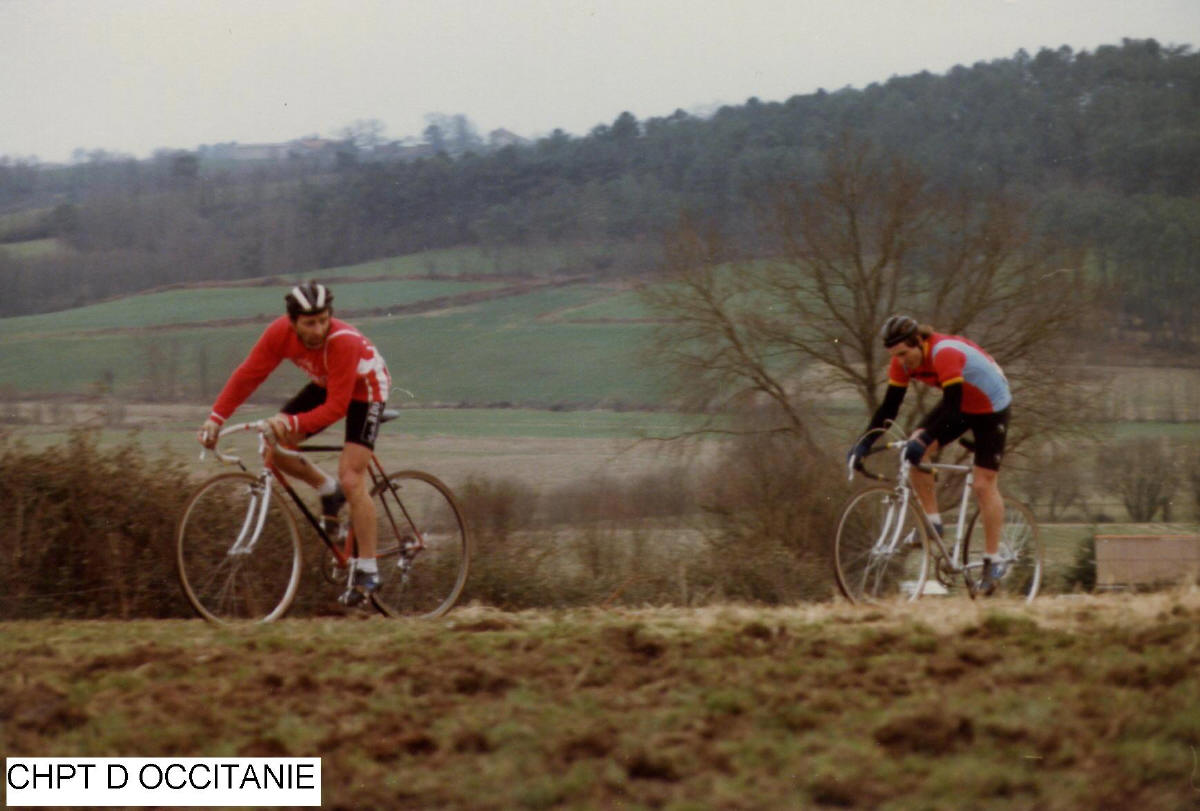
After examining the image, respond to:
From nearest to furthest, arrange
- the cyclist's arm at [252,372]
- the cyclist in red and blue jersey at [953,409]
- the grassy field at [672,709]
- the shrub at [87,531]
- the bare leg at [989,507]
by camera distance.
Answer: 1. the grassy field at [672,709]
2. the cyclist's arm at [252,372]
3. the cyclist in red and blue jersey at [953,409]
4. the bare leg at [989,507]
5. the shrub at [87,531]

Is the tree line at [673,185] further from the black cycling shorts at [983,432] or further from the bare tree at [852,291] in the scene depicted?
the black cycling shorts at [983,432]

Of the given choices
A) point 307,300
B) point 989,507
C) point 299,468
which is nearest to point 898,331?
point 989,507

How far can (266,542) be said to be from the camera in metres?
7.88

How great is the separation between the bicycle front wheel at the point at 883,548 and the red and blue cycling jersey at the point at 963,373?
76cm

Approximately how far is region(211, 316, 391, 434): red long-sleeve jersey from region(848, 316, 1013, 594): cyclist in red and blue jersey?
122 inches

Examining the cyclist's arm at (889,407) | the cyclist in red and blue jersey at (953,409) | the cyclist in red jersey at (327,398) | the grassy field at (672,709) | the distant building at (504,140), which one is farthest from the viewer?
the distant building at (504,140)

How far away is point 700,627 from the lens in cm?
668

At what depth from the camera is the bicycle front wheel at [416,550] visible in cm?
843

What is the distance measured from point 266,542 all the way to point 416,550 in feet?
3.47

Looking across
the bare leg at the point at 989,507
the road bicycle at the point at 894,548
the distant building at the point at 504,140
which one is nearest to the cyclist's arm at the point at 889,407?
the road bicycle at the point at 894,548

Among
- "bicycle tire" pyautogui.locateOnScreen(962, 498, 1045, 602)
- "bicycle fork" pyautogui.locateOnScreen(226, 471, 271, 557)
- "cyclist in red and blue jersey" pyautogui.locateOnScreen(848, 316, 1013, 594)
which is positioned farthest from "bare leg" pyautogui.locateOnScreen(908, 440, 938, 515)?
"bicycle fork" pyautogui.locateOnScreen(226, 471, 271, 557)

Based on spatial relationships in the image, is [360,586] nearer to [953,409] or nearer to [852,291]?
[953,409]

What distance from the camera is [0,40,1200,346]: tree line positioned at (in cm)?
3406

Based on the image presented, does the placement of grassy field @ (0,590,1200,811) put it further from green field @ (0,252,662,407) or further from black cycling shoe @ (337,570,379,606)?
Answer: green field @ (0,252,662,407)
